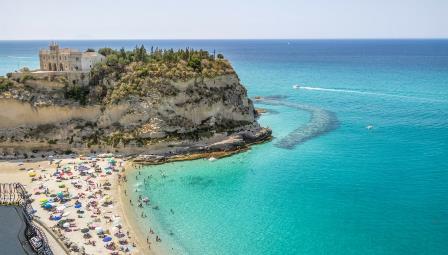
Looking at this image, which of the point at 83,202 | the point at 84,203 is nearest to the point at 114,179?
the point at 83,202

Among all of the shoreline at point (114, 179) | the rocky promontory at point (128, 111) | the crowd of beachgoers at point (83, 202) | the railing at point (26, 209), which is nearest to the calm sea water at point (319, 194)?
the shoreline at point (114, 179)

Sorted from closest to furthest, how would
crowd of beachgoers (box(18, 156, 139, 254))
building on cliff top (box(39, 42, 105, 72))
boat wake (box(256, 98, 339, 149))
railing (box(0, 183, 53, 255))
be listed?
railing (box(0, 183, 53, 255)) → crowd of beachgoers (box(18, 156, 139, 254)) → boat wake (box(256, 98, 339, 149)) → building on cliff top (box(39, 42, 105, 72))

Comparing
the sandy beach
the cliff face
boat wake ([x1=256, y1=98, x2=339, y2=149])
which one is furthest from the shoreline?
boat wake ([x1=256, y1=98, x2=339, y2=149])

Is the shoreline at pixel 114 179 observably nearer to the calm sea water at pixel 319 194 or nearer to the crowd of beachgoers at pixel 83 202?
the crowd of beachgoers at pixel 83 202

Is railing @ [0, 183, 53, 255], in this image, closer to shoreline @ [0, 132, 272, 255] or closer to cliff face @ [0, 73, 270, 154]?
shoreline @ [0, 132, 272, 255]

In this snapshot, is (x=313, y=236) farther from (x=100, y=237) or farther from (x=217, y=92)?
(x=217, y=92)

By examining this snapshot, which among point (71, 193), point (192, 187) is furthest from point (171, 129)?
Answer: point (71, 193)

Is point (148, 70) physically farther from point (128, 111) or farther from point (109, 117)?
point (109, 117)
